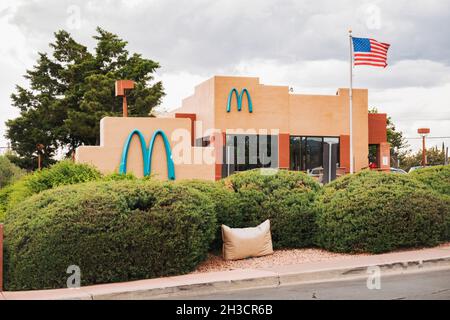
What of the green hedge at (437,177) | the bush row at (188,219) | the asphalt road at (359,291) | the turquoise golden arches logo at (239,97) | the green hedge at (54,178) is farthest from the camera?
the turquoise golden arches logo at (239,97)

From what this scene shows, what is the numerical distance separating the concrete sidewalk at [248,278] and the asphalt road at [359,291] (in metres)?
0.21

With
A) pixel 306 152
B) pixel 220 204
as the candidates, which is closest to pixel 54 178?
pixel 220 204

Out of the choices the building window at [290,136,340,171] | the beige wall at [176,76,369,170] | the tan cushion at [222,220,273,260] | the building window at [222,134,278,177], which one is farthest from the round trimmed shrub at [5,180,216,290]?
the building window at [290,136,340,171]

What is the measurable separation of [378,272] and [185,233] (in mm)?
3170

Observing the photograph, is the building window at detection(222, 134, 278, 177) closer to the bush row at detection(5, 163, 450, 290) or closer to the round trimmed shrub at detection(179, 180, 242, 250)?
the bush row at detection(5, 163, 450, 290)

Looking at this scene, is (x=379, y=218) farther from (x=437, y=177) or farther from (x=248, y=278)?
(x=248, y=278)

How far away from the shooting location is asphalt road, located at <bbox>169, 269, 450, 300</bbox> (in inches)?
324

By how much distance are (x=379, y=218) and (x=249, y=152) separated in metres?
21.4

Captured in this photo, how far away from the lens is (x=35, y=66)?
48.8 meters

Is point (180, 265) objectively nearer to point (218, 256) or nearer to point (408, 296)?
point (218, 256)

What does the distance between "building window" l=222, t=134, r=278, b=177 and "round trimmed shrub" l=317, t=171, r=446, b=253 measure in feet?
65.2

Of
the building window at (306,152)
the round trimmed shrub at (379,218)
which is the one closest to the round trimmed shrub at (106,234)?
the round trimmed shrub at (379,218)

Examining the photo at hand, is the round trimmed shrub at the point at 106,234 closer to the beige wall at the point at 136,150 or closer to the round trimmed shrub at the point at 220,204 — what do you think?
the round trimmed shrub at the point at 220,204

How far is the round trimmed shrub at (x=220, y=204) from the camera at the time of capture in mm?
11586
